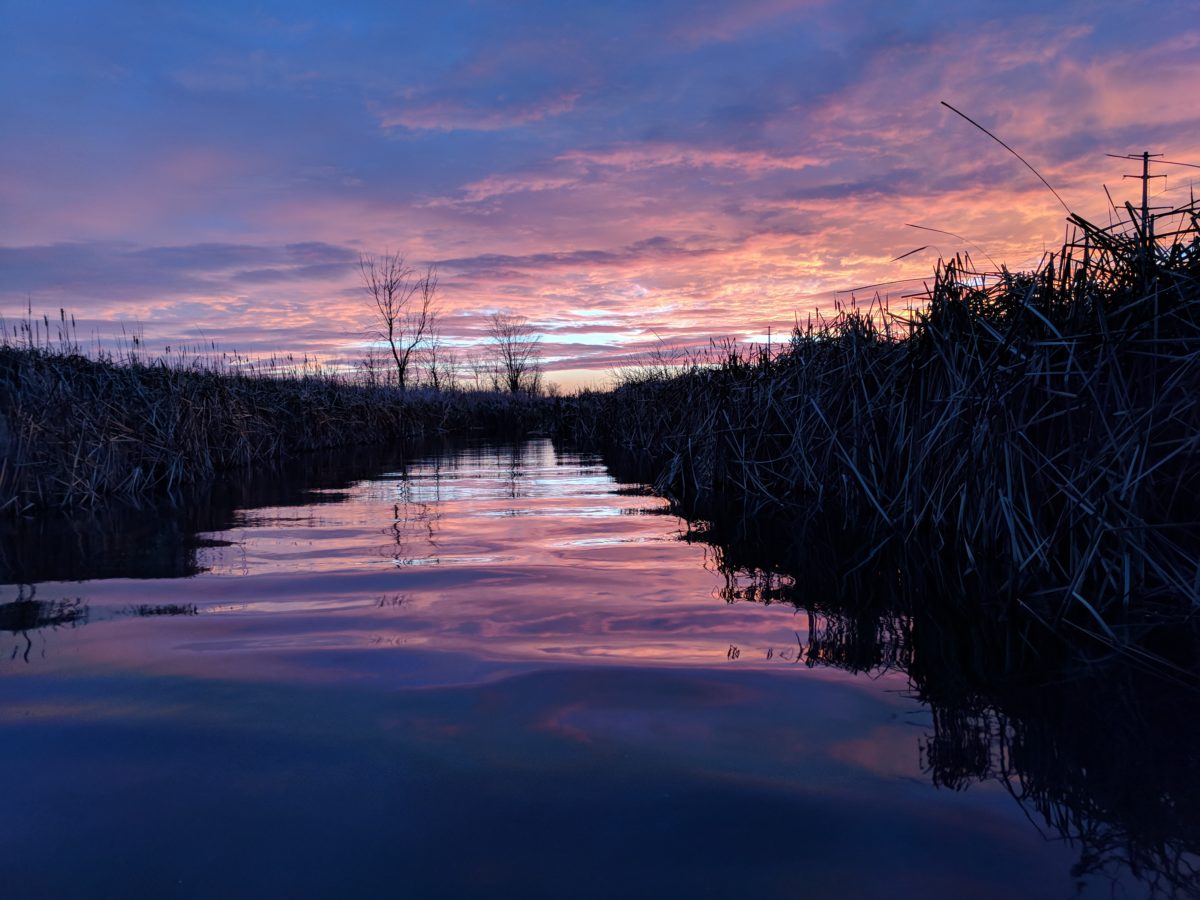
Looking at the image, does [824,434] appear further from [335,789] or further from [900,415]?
[335,789]

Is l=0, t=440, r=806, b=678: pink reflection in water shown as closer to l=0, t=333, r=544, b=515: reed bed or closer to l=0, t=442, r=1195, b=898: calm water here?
l=0, t=442, r=1195, b=898: calm water

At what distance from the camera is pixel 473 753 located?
1568mm

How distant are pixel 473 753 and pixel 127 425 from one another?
7.54 metres

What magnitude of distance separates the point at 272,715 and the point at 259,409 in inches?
433

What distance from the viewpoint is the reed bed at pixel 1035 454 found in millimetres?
2650

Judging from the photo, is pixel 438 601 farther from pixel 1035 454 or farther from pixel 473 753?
pixel 1035 454

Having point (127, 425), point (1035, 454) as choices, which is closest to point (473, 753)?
point (1035, 454)

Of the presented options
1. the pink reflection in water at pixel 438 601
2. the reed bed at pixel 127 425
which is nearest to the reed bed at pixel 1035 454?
the pink reflection in water at pixel 438 601

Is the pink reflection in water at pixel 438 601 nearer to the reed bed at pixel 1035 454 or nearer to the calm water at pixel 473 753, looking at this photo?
the calm water at pixel 473 753

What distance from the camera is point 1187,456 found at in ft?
8.83

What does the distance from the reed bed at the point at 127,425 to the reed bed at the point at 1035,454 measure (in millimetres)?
5568

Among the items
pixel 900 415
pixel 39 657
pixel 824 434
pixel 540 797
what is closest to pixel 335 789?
pixel 540 797

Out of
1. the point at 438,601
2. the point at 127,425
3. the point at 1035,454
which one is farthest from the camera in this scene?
the point at 127,425

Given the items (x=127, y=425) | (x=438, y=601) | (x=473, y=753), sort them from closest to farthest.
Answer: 1. (x=473, y=753)
2. (x=438, y=601)
3. (x=127, y=425)
